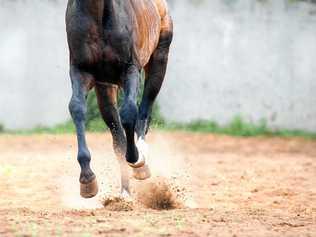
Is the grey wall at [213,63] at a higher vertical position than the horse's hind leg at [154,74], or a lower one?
lower

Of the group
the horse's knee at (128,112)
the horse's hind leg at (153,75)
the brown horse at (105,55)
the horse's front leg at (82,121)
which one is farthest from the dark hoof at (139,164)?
the horse's hind leg at (153,75)

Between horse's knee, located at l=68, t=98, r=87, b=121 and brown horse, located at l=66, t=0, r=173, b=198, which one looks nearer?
brown horse, located at l=66, t=0, r=173, b=198

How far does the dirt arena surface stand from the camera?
20.8 feet

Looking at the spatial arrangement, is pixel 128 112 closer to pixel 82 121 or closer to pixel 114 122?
pixel 82 121

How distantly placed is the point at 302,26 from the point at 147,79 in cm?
774

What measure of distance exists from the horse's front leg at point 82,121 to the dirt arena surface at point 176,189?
23 cm

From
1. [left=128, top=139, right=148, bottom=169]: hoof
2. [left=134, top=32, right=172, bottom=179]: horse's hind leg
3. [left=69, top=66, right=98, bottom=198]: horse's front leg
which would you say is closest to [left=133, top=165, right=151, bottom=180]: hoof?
[left=128, top=139, right=148, bottom=169]: hoof

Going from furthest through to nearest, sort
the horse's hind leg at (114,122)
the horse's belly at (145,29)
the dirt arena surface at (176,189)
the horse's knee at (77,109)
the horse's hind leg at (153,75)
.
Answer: the horse's hind leg at (153,75)
the horse's hind leg at (114,122)
the horse's belly at (145,29)
the horse's knee at (77,109)
the dirt arena surface at (176,189)

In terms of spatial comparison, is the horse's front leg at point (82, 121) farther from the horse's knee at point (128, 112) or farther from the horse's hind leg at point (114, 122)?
the horse's hind leg at point (114, 122)

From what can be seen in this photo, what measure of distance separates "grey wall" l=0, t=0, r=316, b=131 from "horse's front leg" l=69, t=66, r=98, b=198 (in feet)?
29.1

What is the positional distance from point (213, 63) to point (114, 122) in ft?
26.7

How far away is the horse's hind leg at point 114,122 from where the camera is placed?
8195mm

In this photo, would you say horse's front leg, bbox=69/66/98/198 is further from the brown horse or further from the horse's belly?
the horse's belly

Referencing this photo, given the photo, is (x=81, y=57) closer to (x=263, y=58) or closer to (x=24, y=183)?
(x=24, y=183)
